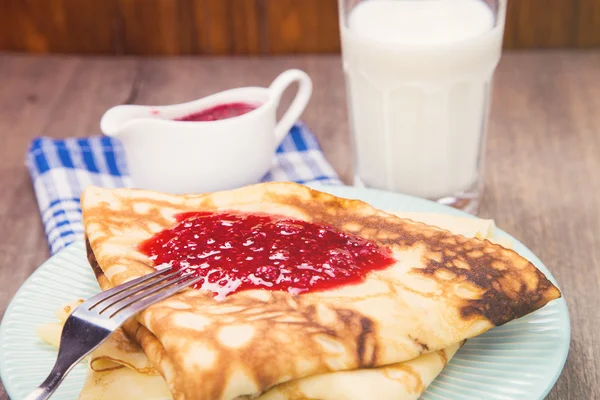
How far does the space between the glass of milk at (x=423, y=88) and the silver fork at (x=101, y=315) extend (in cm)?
71

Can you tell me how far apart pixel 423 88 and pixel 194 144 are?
482 mm

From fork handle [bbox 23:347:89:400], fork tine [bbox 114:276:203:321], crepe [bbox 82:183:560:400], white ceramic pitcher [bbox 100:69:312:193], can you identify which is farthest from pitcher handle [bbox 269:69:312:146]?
fork handle [bbox 23:347:89:400]

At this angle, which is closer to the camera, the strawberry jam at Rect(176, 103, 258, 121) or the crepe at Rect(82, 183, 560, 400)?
the crepe at Rect(82, 183, 560, 400)

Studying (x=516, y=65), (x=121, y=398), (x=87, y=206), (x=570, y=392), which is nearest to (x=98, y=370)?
(x=121, y=398)

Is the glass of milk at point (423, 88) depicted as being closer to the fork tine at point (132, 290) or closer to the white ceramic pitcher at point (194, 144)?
the white ceramic pitcher at point (194, 144)

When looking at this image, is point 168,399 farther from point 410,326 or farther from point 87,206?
point 87,206

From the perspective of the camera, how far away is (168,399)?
1.12 meters

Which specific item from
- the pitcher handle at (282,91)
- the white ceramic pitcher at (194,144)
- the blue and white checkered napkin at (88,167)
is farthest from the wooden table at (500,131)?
the white ceramic pitcher at (194,144)

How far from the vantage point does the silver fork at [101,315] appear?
1072mm

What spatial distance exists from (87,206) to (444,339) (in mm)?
652

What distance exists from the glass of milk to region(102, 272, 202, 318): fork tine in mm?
717

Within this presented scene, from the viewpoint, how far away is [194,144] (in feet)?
5.86

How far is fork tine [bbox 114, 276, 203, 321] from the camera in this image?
1.14 meters

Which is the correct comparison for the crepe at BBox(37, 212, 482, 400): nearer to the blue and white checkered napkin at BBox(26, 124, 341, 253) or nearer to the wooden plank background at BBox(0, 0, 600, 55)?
the blue and white checkered napkin at BBox(26, 124, 341, 253)
